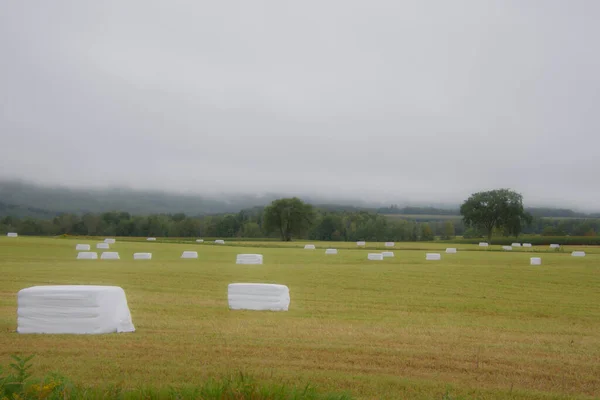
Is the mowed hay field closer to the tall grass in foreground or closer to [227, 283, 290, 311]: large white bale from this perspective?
[227, 283, 290, 311]: large white bale

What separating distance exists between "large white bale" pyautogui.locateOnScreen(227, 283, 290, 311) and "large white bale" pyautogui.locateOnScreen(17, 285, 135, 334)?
6400 mm

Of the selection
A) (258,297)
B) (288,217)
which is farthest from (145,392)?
(288,217)

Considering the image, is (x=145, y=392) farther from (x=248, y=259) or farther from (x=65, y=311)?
(x=248, y=259)

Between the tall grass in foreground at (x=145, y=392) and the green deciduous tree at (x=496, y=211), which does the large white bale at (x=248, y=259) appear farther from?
the green deciduous tree at (x=496, y=211)

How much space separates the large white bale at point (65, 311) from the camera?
14.4 m

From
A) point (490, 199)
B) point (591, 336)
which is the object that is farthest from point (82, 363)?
point (490, 199)

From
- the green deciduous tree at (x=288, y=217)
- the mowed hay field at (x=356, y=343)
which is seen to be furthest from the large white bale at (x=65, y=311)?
the green deciduous tree at (x=288, y=217)

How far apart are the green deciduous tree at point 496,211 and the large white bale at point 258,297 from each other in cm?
11177

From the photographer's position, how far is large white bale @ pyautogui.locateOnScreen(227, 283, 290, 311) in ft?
66.7

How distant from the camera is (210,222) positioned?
18500 cm

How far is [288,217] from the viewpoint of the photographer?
5792 inches

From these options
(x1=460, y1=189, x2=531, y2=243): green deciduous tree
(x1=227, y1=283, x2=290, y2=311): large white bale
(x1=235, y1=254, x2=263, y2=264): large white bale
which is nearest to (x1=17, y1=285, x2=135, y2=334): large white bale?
(x1=227, y1=283, x2=290, y2=311): large white bale

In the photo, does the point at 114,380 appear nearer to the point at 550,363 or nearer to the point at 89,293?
the point at 89,293

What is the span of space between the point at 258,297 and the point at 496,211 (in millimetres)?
113348
